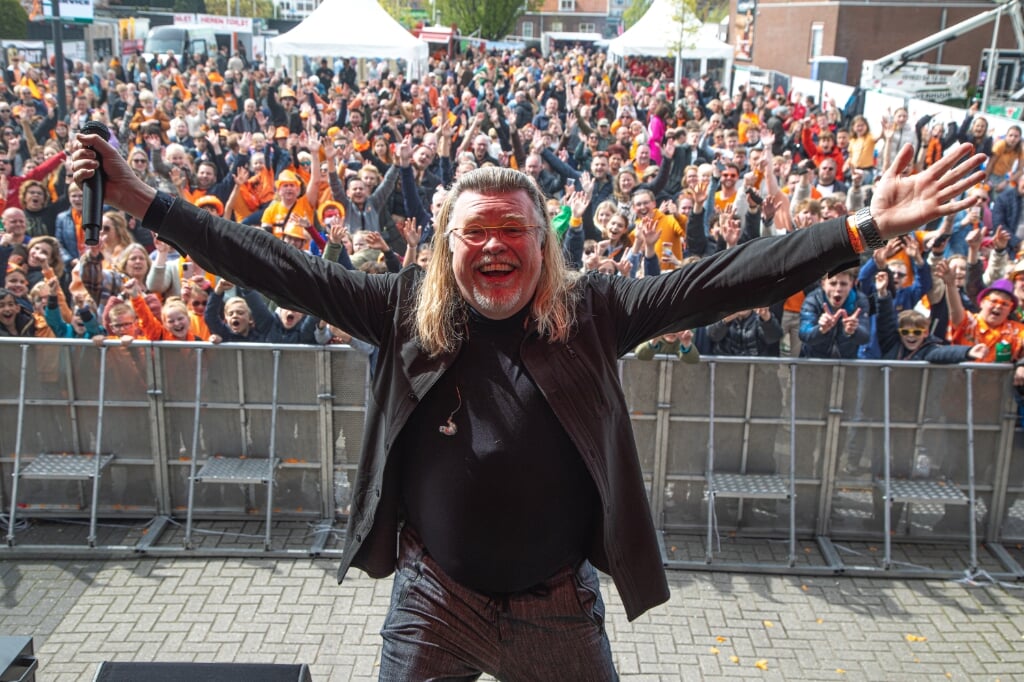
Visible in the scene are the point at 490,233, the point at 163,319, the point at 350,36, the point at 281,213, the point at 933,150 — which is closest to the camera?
the point at 490,233

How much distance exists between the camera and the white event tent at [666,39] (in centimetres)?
2683

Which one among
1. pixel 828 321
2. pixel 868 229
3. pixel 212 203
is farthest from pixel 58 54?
pixel 868 229

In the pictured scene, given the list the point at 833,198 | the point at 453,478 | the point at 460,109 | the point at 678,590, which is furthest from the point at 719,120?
the point at 453,478

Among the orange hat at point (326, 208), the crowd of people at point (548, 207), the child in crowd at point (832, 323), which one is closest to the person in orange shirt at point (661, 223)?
the crowd of people at point (548, 207)

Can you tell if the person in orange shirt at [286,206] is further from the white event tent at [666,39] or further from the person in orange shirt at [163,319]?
the white event tent at [666,39]

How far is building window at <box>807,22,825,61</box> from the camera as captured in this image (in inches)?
1665

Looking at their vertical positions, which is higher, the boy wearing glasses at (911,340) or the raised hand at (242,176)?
the raised hand at (242,176)

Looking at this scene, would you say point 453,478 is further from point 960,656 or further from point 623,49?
point 623,49

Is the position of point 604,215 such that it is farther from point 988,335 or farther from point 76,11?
point 76,11

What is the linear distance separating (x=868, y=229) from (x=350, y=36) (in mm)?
20030

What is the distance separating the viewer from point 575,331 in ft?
8.58

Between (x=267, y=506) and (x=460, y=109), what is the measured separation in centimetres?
1364

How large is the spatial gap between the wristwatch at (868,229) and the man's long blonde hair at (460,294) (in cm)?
78

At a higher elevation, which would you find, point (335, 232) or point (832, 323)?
point (335, 232)
